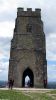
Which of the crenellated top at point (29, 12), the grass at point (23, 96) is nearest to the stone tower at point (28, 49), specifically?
the crenellated top at point (29, 12)

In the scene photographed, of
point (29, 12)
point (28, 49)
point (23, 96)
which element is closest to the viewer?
point (23, 96)

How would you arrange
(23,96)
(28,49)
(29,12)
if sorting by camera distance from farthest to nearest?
(29,12) < (28,49) < (23,96)

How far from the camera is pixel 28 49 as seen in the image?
46.7 meters

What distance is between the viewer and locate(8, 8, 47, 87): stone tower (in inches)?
1809

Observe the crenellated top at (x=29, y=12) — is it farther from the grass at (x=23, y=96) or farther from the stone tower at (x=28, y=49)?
the grass at (x=23, y=96)

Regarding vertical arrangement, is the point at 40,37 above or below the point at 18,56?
above

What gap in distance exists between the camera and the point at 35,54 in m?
46.5

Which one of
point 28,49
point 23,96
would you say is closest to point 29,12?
point 28,49

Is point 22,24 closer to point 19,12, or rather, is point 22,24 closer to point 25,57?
point 19,12

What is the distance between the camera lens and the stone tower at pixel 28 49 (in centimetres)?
4594

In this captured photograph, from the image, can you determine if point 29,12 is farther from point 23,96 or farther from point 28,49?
point 23,96

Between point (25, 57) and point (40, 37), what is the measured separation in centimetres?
415

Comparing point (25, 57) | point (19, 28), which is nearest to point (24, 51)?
point (25, 57)

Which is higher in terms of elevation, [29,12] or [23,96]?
[29,12]
